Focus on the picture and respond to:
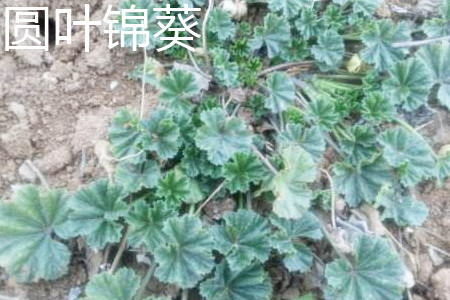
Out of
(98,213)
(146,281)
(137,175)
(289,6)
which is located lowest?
(146,281)

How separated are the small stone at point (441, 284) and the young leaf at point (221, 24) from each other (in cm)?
138

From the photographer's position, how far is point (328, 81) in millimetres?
3211

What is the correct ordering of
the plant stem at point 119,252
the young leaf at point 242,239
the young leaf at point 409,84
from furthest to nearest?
the young leaf at point 409,84
the plant stem at point 119,252
the young leaf at point 242,239

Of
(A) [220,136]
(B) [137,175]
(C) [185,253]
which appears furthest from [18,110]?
(C) [185,253]

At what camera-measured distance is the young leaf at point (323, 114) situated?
2.93 metres

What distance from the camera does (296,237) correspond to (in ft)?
8.87

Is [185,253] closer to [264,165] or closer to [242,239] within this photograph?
[242,239]

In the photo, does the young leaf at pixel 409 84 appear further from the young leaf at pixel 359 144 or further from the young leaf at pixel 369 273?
the young leaf at pixel 369 273

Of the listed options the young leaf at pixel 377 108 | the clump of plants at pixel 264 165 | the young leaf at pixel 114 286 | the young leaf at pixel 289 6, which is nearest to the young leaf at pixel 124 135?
the clump of plants at pixel 264 165

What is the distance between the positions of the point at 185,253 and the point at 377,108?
1.09 m

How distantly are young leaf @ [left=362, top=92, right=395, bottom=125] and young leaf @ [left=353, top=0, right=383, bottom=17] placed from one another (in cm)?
45

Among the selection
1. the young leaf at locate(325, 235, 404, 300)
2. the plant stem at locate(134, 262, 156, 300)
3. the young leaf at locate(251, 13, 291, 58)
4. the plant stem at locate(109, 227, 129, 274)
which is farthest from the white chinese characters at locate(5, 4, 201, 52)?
the young leaf at locate(325, 235, 404, 300)

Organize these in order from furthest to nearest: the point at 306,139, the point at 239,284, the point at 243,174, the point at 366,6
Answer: the point at 366,6, the point at 306,139, the point at 243,174, the point at 239,284

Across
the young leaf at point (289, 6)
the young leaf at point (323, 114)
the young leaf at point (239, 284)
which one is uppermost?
the young leaf at point (289, 6)
